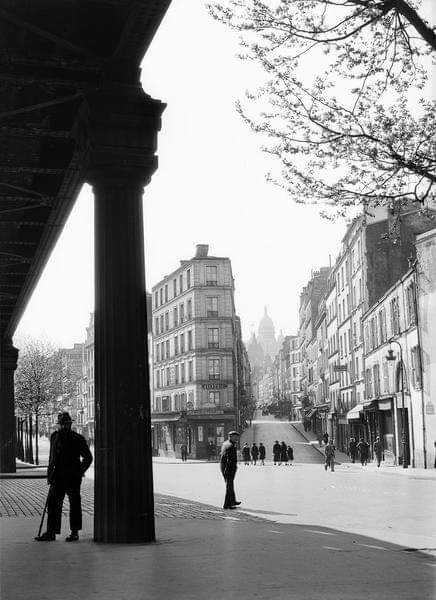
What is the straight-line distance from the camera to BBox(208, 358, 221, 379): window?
216 ft

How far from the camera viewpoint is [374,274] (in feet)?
152

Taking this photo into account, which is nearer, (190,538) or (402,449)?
(190,538)

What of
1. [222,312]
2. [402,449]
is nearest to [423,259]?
[402,449]

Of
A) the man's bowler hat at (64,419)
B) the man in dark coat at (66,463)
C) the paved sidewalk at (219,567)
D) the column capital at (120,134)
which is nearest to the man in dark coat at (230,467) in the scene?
the paved sidewalk at (219,567)

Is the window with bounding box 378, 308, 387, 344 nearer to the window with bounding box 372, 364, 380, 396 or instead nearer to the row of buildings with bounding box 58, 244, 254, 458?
the window with bounding box 372, 364, 380, 396

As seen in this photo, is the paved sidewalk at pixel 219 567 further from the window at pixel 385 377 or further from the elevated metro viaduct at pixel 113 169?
the window at pixel 385 377

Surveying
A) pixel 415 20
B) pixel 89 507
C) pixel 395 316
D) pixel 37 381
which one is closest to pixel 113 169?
pixel 415 20

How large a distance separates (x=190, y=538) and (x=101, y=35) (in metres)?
5.86

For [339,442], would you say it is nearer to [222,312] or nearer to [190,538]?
[222,312]

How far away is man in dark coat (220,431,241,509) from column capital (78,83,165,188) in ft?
24.7

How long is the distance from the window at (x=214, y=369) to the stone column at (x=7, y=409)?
36.4 meters

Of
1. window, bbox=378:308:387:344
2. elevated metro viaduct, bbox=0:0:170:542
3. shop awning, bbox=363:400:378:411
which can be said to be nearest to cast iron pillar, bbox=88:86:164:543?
elevated metro viaduct, bbox=0:0:170:542

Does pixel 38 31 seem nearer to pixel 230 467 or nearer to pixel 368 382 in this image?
pixel 230 467

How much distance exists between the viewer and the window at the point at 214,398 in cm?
6488
